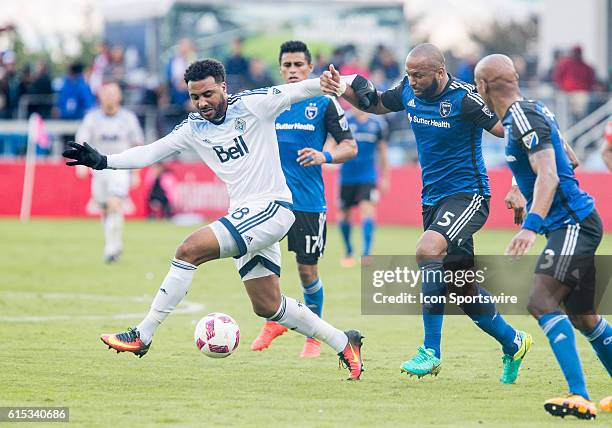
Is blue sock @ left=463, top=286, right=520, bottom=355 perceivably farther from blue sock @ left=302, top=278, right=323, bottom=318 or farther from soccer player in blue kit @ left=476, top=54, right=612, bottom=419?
blue sock @ left=302, top=278, right=323, bottom=318

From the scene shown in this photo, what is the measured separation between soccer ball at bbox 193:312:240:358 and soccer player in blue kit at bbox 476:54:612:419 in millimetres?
2569

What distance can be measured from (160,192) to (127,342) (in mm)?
19142

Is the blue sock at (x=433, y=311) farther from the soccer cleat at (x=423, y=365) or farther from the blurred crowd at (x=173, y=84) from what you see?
the blurred crowd at (x=173, y=84)

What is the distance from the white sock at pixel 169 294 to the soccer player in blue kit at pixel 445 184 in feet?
5.69

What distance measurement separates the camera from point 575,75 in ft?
88.2

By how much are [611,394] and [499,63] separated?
2.51 m

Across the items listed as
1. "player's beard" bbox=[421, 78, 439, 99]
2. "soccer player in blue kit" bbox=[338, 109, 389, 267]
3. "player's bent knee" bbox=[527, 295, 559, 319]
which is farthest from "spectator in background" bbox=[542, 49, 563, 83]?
"player's bent knee" bbox=[527, 295, 559, 319]

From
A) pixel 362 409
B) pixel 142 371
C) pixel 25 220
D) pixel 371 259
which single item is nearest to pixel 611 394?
pixel 362 409

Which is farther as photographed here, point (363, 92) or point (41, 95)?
point (41, 95)

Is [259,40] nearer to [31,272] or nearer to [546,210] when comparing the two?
[31,272]

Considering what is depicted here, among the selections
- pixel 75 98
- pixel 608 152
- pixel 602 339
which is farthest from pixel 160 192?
pixel 602 339

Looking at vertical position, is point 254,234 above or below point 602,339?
above

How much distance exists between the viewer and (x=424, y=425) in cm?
755

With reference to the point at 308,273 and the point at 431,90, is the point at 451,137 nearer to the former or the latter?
the point at 431,90
